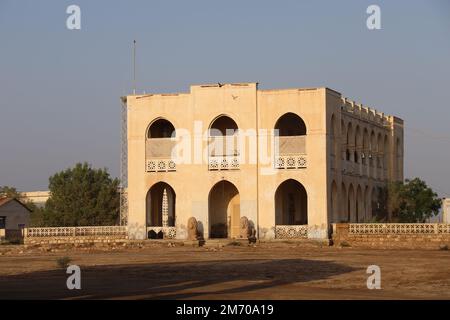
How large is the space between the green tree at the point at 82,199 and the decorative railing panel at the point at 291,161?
2518 centimetres

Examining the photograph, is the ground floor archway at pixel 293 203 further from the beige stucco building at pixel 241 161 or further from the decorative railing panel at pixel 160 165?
the decorative railing panel at pixel 160 165

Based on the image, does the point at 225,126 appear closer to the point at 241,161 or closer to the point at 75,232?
the point at 241,161

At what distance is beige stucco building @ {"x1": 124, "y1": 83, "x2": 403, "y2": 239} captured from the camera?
47.2 meters

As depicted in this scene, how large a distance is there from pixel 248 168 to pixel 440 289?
26.5m

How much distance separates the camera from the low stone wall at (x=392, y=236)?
44250 mm

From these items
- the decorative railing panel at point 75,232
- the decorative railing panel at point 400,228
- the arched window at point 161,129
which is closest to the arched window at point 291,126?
the arched window at point 161,129

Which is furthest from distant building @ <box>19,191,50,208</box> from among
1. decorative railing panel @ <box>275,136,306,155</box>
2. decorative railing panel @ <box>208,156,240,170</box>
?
decorative railing panel @ <box>275,136,306,155</box>

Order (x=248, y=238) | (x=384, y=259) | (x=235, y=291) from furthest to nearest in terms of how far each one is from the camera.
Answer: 1. (x=248, y=238)
2. (x=384, y=259)
3. (x=235, y=291)

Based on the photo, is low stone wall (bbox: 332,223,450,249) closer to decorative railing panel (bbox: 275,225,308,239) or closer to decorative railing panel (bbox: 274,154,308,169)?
decorative railing panel (bbox: 275,225,308,239)

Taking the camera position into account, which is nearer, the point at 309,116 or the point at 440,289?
the point at 440,289

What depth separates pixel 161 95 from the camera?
164ft
